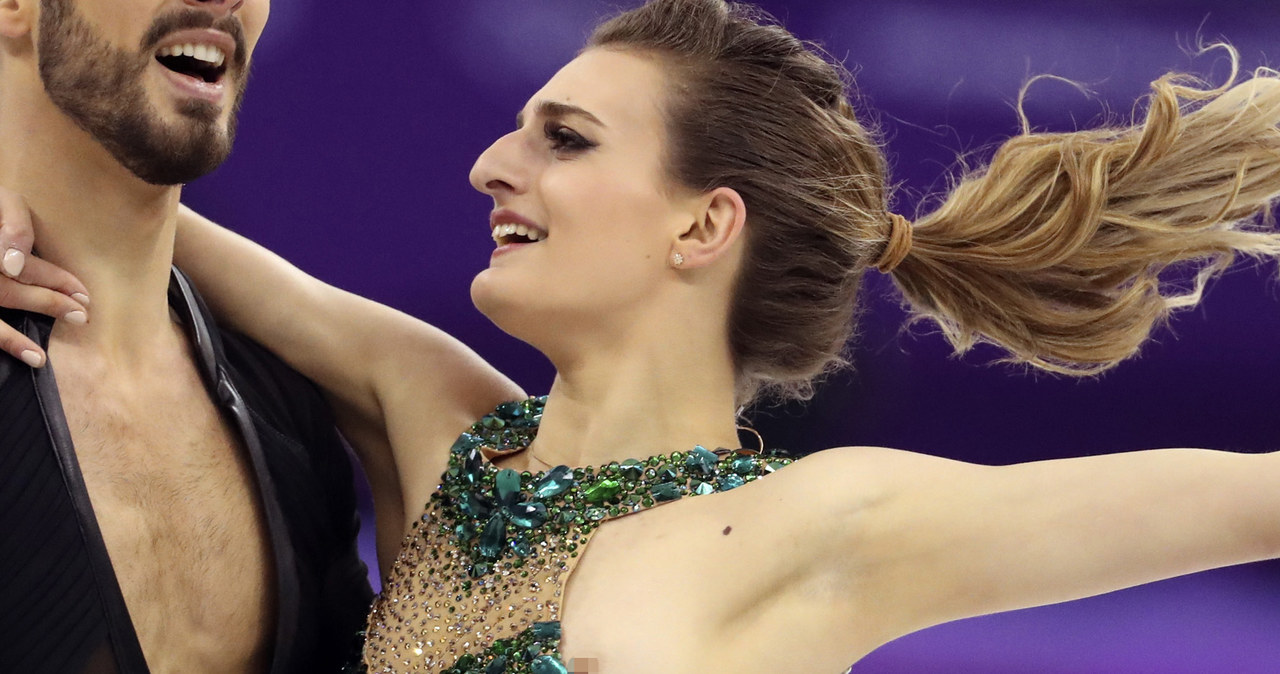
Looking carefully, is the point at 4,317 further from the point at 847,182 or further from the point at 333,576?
the point at 847,182

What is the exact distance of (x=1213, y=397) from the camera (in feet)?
10.2

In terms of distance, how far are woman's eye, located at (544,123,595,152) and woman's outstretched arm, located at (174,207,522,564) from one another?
33cm

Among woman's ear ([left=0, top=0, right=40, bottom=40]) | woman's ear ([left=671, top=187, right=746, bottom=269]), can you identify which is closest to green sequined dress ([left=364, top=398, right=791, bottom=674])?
woman's ear ([left=671, top=187, right=746, bottom=269])

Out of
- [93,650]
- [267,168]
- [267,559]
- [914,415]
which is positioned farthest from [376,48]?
[93,650]

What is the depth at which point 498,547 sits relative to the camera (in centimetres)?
175

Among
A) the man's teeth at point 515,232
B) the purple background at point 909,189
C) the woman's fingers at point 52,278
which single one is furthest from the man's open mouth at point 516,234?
the purple background at point 909,189

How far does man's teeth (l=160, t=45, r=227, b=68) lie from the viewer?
5.67 feet

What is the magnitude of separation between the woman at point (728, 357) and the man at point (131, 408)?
165 millimetres

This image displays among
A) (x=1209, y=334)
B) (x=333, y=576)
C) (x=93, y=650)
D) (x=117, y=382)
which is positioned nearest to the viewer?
(x=93, y=650)

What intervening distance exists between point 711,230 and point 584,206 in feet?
0.60

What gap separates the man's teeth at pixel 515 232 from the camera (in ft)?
6.19

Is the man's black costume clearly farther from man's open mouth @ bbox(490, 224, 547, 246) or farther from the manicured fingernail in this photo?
man's open mouth @ bbox(490, 224, 547, 246)

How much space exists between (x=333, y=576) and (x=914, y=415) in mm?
1570

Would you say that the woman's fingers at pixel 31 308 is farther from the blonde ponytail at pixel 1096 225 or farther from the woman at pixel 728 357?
the blonde ponytail at pixel 1096 225
